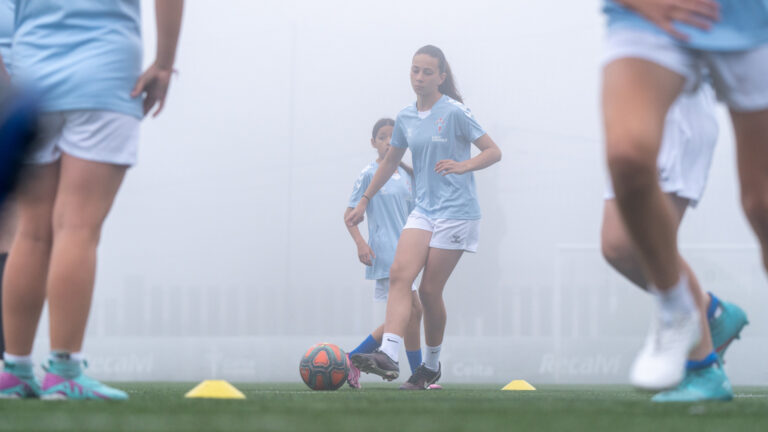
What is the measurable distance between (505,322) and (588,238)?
0.89 metres

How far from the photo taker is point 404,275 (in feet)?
12.5

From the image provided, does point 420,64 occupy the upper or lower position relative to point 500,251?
upper

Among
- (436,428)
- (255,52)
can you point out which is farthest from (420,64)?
(255,52)

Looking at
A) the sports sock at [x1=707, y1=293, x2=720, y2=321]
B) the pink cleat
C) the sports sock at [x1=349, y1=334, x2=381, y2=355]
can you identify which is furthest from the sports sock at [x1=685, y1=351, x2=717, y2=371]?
the sports sock at [x1=349, y1=334, x2=381, y2=355]

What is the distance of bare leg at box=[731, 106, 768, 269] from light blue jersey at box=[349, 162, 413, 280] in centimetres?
289

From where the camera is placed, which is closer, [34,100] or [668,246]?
[668,246]

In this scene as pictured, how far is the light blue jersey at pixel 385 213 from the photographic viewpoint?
16.1 ft

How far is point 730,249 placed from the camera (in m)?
7.07

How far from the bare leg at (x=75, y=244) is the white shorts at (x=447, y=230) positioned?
197cm

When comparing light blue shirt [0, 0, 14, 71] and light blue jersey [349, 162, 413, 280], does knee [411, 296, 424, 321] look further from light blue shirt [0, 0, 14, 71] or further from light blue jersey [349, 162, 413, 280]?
light blue shirt [0, 0, 14, 71]

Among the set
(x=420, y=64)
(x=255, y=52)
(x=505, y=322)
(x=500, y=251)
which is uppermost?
(x=255, y=52)

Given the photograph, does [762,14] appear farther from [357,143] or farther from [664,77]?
[357,143]

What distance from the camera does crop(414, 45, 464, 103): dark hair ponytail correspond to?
427 centimetres

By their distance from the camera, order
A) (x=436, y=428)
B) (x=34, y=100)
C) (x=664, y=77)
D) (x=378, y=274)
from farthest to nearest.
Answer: (x=378, y=274) < (x=34, y=100) < (x=664, y=77) < (x=436, y=428)
